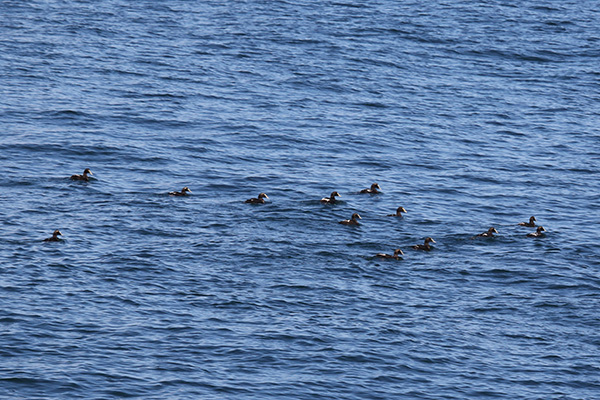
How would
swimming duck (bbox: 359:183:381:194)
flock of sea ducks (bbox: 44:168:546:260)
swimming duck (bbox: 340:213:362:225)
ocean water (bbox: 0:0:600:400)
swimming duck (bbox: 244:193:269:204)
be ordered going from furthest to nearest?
swimming duck (bbox: 359:183:381:194) < swimming duck (bbox: 244:193:269:204) < swimming duck (bbox: 340:213:362:225) < flock of sea ducks (bbox: 44:168:546:260) < ocean water (bbox: 0:0:600:400)

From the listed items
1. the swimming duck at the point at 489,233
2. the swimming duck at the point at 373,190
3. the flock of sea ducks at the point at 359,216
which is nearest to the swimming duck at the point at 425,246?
the flock of sea ducks at the point at 359,216

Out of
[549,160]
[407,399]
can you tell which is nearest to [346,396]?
[407,399]

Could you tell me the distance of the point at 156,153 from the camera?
48156 mm

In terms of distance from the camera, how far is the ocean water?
1115 inches

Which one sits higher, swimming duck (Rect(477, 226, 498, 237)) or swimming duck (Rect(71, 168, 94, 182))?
swimming duck (Rect(71, 168, 94, 182))

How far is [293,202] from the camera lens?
4169 cm

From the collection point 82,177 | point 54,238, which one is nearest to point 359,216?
point 82,177

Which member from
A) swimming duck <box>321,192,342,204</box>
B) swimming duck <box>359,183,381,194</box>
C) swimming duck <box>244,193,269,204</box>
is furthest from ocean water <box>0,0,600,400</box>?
swimming duck <box>359,183,381,194</box>

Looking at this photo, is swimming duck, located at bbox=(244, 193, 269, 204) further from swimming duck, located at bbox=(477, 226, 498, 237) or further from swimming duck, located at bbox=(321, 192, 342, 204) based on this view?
swimming duck, located at bbox=(477, 226, 498, 237)

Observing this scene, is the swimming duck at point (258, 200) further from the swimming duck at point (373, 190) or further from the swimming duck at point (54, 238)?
the swimming duck at point (54, 238)

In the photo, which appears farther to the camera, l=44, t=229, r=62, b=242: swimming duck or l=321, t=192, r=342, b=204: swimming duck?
l=321, t=192, r=342, b=204: swimming duck

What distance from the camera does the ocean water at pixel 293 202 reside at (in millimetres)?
28312

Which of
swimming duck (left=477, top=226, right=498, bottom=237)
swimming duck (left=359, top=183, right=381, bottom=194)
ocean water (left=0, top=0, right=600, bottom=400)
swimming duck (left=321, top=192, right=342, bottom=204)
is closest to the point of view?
ocean water (left=0, top=0, right=600, bottom=400)

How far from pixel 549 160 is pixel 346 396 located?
2825 centimetres
